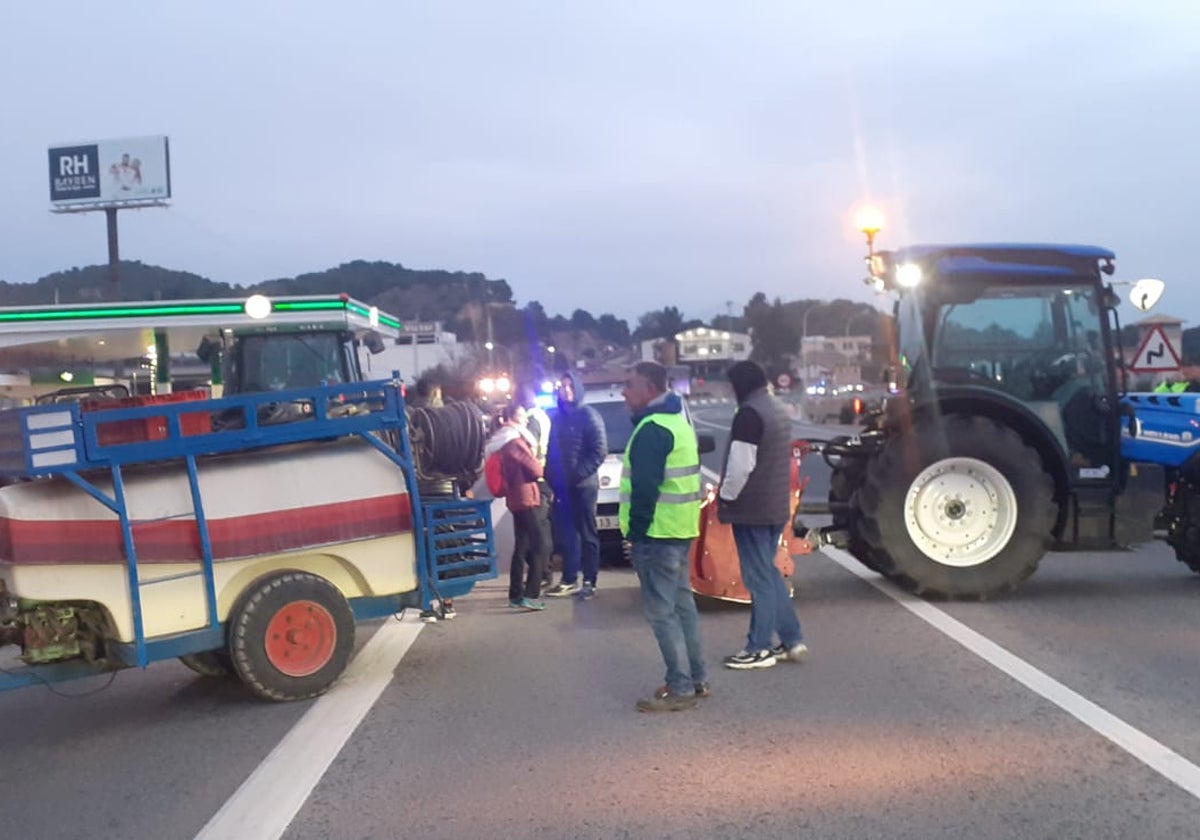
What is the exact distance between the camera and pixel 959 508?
991 centimetres

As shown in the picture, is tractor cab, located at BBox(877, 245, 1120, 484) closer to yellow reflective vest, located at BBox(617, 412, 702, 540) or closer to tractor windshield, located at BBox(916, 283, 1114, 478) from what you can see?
tractor windshield, located at BBox(916, 283, 1114, 478)

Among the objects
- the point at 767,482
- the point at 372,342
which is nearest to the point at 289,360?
the point at 372,342

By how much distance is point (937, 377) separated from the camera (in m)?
10.1

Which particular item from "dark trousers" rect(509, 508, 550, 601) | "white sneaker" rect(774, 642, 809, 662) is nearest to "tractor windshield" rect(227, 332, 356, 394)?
"dark trousers" rect(509, 508, 550, 601)

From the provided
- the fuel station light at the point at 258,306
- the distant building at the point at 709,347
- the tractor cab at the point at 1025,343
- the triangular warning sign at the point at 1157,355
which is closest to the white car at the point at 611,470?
the tractor cab at the point at 1025,343

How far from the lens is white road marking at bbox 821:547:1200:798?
571 centimetres

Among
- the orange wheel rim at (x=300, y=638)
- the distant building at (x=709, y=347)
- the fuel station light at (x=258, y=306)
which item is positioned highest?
the distant building at (x=709, y=347)

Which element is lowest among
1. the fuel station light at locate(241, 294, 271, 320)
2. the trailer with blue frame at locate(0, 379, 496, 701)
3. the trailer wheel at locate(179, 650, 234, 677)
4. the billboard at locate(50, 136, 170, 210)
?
the trailer wheel at locate(179, 650, 234, 677)

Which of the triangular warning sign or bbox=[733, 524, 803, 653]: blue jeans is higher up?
the triangular warning sign

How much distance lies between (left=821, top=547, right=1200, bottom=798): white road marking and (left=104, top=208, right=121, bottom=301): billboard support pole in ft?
135

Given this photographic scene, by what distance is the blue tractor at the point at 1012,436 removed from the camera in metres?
9.78

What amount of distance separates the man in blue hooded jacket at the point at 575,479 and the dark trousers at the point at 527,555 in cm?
53

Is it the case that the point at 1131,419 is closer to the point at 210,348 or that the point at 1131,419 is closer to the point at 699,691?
the point at 699,691

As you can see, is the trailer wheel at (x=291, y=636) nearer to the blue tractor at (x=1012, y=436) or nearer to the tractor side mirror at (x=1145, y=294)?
the blue tractor at (x=1012, y=436)
